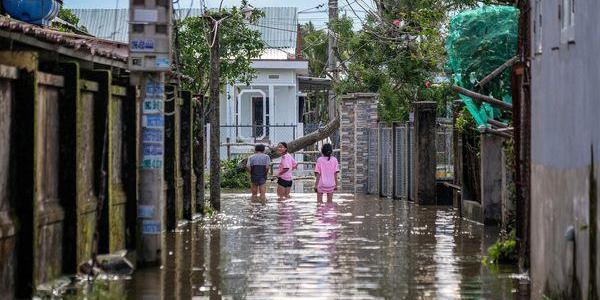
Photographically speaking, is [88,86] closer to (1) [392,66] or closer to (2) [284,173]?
(2) [284,173]

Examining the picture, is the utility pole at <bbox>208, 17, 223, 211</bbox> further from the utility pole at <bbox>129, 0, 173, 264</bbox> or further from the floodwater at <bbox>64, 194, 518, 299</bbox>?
the utility pole at <bbox>129, 0, 173, 264</bbox>

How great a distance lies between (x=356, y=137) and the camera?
38188 mm

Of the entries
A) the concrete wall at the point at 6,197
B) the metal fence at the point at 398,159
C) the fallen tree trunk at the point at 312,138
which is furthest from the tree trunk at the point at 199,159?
the fallen tree trunk at the point at 312,138

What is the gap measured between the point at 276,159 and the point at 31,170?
35.5 m

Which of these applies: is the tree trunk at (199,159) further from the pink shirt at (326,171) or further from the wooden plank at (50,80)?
the wooden plank at (50,80)

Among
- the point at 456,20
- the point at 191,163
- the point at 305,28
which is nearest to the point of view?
the point at 456,20

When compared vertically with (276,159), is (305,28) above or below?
above

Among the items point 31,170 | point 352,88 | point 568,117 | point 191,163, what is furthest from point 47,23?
point 352,88

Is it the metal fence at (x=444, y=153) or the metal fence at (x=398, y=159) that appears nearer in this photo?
the metal fence at (x=444, y=153)

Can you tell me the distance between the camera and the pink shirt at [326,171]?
3117 cm

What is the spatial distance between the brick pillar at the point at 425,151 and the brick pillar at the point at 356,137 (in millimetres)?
6593

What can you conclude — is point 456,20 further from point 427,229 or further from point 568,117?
Answer: point 568,117

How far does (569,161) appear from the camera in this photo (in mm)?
11297

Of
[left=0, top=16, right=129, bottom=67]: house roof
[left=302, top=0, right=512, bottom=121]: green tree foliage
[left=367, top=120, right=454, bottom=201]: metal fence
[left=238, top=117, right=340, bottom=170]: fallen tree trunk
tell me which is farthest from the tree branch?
[left=238, top=117, right=340, bottom=170]: fallen tree trunk
